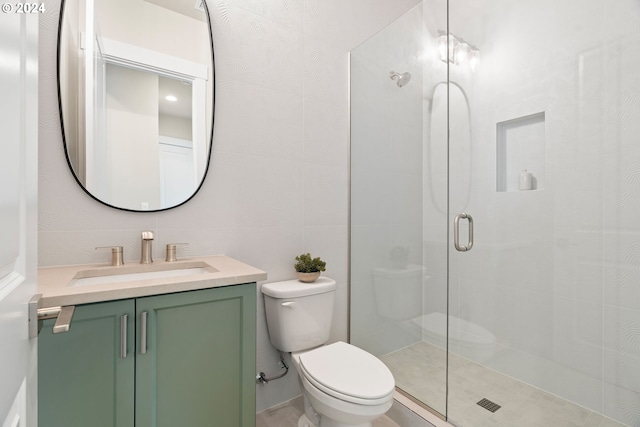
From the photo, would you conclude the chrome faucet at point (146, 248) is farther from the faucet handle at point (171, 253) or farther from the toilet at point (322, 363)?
the toilet at point (322, 363)

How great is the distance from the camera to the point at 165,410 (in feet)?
3.32

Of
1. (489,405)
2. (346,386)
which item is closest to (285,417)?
(346,386)

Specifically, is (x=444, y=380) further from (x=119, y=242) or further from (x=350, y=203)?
(x=119, y=242)

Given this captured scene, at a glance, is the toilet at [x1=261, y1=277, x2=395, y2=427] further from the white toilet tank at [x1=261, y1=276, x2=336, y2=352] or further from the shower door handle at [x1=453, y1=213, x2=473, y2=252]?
the shower door handle at [x1=453, y1=213, x2=473, y2=252]

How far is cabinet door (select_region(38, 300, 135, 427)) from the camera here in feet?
2.79

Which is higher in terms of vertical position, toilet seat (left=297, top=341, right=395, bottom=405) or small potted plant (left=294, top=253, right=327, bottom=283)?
small potted plant (left=294, top=253, right=327, bottom=283)

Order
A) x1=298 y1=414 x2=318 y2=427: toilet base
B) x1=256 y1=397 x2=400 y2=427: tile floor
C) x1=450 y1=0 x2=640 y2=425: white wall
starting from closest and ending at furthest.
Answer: x1=450 y1=0 x2=640 y2=425: white wall, x1=298 y1=414 x2=318 y2=427: toilet base, x1=256 y1=397 x2=400 y2=427: tile floor

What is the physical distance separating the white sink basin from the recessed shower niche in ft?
5.16

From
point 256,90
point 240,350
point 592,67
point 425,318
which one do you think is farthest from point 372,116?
point 240,350

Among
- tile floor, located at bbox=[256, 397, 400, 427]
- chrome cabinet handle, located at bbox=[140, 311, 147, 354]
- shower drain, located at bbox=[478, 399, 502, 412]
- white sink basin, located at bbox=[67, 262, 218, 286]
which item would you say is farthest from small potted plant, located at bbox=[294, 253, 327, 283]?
shower drain, located at bbox=[478, 399, 502, 412]

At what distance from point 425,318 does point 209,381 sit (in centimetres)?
127

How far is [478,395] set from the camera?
62.9 inches

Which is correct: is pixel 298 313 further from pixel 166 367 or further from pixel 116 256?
pixel 116 256

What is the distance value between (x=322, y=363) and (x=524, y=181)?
4.49 feet
